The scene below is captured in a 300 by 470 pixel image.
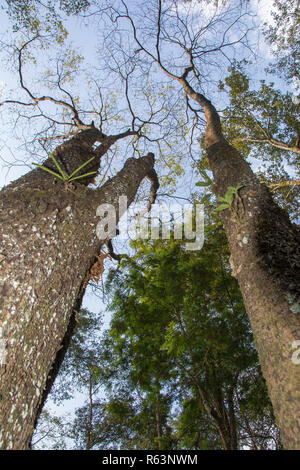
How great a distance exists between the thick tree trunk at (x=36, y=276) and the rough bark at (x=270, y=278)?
1.22 metres

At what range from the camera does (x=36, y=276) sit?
1.54 metres

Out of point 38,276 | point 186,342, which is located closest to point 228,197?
point 38,276

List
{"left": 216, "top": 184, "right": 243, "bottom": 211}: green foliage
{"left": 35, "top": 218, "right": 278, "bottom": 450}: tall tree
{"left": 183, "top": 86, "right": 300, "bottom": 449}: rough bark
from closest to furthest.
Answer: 1. {"left": 183, "top": 86, "right": 300, "bottom": 449}: rough bark
2. {"left": 216, "top": 184, "right": 243, "bottom": 211}: green foliage
3. {"left": 35, "top": 218, "right": 278, "bottom": 450}: tall tree

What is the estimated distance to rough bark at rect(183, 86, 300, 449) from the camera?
118cm

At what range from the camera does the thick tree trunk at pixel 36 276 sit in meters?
1.23

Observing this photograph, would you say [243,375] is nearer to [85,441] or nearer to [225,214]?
[225,214]

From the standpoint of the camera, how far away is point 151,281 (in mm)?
5668

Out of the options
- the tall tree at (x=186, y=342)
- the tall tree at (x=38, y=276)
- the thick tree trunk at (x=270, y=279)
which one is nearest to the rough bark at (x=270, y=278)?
the thick tree trunk at (x=270, y=279)

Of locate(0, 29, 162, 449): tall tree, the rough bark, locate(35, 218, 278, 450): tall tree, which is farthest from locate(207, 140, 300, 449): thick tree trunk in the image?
locate(35, 218, 278, 450): tall tree

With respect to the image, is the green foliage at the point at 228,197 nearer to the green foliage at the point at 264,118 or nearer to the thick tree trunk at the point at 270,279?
the thick tree trunk at the point at 270,279

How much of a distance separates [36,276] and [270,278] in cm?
148

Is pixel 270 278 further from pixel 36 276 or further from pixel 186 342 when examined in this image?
pixel 186 342

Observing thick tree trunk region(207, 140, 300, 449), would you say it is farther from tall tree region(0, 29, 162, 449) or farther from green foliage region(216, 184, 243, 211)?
tall tree region(0, 29, 162, 449)

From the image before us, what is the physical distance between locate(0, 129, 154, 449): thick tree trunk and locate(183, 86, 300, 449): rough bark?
1.22 m
